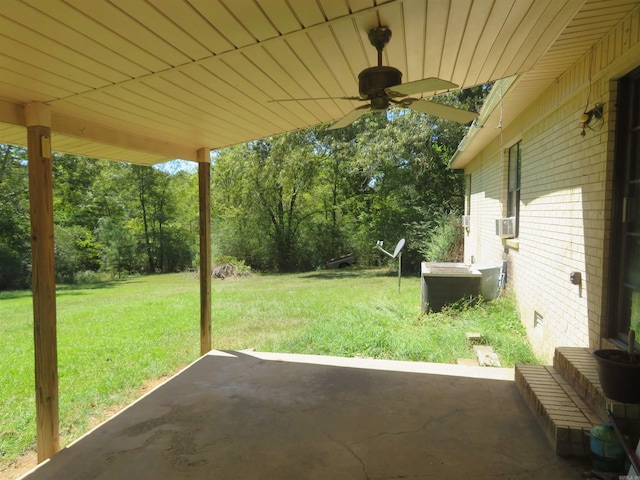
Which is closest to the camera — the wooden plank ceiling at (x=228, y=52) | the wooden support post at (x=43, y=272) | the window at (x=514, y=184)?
the wooden plank ceiling at (x=228, y=52)

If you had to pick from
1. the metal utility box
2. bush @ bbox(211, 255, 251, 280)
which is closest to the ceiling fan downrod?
the metal utility box

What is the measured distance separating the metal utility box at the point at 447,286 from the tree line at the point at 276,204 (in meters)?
5.55

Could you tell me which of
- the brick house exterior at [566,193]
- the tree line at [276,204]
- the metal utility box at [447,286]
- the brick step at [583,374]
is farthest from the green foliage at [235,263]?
the brick step at [583,374]

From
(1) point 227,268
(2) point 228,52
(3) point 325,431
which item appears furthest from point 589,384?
(1) point 227,268

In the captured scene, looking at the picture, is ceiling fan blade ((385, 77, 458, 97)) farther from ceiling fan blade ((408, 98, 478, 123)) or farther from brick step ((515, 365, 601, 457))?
brick step ((515, 365, 601, 457))

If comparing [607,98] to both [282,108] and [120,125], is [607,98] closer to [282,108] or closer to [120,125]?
[282,108]

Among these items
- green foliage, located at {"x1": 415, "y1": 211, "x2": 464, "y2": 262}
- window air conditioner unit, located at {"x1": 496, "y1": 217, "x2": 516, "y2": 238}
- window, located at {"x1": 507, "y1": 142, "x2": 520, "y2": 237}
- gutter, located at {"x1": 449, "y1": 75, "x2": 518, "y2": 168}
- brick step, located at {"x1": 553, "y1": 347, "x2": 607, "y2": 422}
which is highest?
gutter, located at {"x1": 449, "y1": 75, "x2": 518, "y2": 168}

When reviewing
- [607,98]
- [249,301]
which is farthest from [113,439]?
[249,301]

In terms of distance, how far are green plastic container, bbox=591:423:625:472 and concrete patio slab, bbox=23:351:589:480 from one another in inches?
5.9

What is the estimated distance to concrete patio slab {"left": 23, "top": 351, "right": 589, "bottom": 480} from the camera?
2332 millimetres

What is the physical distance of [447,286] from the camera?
6.45 m

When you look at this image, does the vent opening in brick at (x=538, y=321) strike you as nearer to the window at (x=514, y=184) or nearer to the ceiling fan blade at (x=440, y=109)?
the window at (x=514, y=184)

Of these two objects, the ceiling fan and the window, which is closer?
the ceiling fan

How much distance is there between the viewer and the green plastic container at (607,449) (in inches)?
79.4
